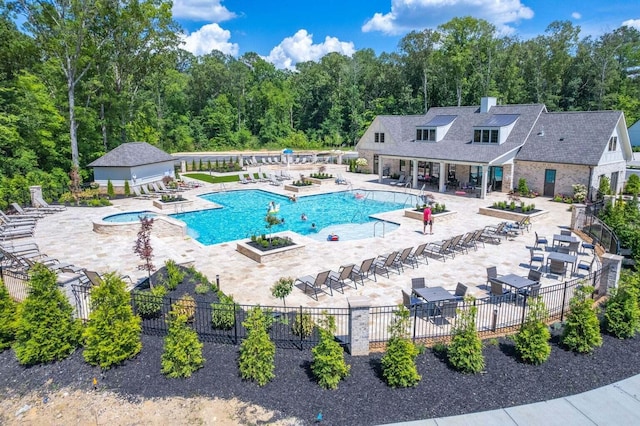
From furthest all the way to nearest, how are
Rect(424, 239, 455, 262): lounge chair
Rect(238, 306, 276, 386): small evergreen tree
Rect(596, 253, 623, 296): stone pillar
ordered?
Rect(424, 239, 455, 262): lounge chair, Rect(596, 253, 623, 296): stone pillar, Rect(238, 306, 276, 386): small evergreen tree

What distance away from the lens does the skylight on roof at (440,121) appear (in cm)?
3641

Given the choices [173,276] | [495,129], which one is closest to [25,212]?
[173,276]

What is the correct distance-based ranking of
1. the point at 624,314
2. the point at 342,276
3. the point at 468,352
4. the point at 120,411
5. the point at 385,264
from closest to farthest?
the point at 120,411, the point at 468,352, the point at 624,314, the point at 342,276, the point at 385,264

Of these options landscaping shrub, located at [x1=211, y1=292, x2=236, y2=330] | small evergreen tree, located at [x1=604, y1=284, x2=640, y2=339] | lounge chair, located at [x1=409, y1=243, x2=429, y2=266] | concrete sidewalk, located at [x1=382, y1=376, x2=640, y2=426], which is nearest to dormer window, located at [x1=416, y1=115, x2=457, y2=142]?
lounge chair, located at [x1=409, y1=243, x2=429, y2=266]

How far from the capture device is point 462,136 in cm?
3506

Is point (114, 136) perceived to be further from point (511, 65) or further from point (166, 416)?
point (511, 65)

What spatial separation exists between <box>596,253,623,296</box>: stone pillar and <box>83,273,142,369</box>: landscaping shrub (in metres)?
13.6

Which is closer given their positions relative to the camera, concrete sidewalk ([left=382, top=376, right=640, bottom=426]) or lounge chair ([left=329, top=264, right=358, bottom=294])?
concrete sidewalk ([left=382, top=376, right=640, bottom=426])

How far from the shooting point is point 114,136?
40.1 meters

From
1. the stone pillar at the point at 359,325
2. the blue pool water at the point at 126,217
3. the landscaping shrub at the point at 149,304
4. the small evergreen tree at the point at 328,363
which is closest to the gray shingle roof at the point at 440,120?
the blue pool water at the point at 126,217

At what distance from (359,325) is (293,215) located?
1759cm

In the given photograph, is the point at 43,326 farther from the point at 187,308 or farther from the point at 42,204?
the point at 42,204

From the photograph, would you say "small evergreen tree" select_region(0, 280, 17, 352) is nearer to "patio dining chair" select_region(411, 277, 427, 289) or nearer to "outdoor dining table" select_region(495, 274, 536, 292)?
"patio dining chair" select_region(411, 277, 427, 289)

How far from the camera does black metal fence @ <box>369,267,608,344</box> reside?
1099 centimetres
